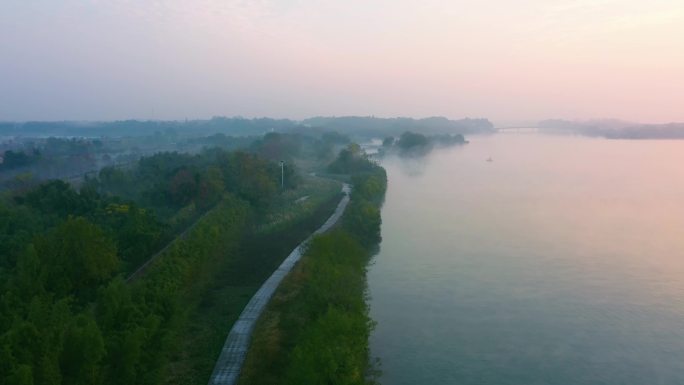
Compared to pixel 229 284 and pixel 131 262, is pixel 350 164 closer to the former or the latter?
pixel 229 284

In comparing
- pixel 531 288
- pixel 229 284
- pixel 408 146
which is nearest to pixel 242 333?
pixel 229 284

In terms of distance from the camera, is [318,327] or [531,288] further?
[531,288]

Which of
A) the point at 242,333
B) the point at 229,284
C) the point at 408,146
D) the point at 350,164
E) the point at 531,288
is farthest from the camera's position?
the point at 408,146

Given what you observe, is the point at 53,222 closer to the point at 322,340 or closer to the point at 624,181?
the point at 322,340

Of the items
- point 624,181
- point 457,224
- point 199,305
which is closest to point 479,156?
point 624,181

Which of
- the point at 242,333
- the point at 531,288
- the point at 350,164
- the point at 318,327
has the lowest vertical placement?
the point at 531,288

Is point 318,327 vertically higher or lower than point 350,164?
lower

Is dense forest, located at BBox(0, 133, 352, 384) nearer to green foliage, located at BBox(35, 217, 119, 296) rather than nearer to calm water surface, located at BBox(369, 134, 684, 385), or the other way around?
green foliage, located at BBox(35, 217, 119, 296)
